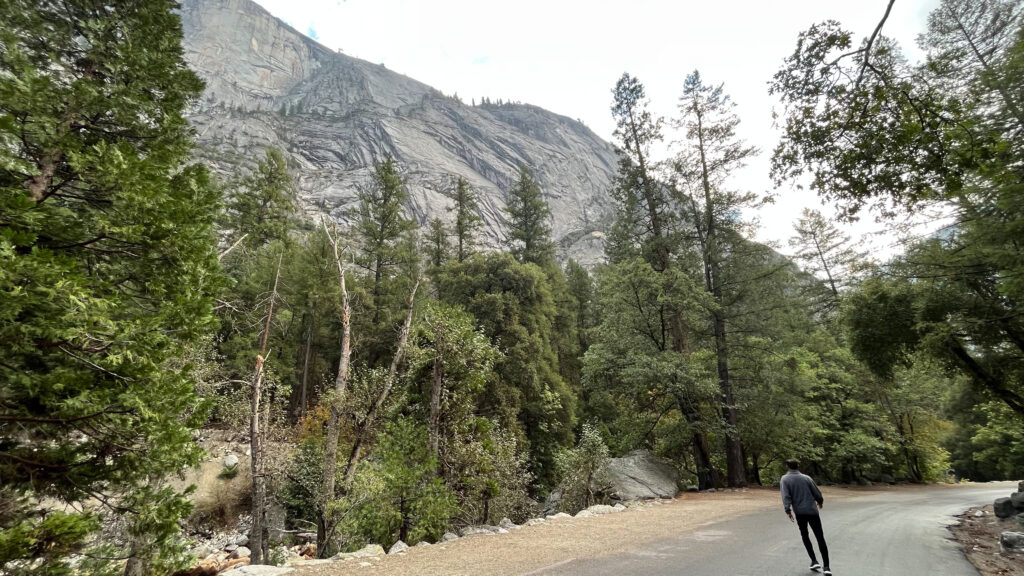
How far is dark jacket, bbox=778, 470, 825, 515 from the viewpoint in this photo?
16.5ft

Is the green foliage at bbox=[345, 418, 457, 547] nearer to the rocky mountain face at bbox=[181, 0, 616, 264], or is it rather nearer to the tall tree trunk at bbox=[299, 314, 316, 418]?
the tall tree trunk at bbox=[299, 314, 316, 418]

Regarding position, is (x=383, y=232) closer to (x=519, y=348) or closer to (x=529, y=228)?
(x=529, y=228)

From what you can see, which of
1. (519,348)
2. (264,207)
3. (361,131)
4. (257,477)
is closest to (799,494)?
(257,477)

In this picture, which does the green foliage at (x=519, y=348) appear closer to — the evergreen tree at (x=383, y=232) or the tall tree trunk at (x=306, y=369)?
the evergreen tree at (x=383, y=232)

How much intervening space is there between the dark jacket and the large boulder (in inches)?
257

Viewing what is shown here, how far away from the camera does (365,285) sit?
1988 centimetres

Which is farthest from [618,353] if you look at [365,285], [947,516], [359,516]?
[365,285]

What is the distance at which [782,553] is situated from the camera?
559cm

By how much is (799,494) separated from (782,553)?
3.91 feet

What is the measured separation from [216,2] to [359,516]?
7444 inches

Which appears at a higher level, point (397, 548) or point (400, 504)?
point (400, 504)

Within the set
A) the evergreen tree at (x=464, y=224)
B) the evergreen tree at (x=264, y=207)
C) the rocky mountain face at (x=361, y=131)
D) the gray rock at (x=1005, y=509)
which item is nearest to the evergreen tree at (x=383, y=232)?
the evergreen tree at (x=464, y=224)

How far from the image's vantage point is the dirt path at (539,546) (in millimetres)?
5072

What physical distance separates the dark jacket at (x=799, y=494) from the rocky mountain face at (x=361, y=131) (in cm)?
5303
